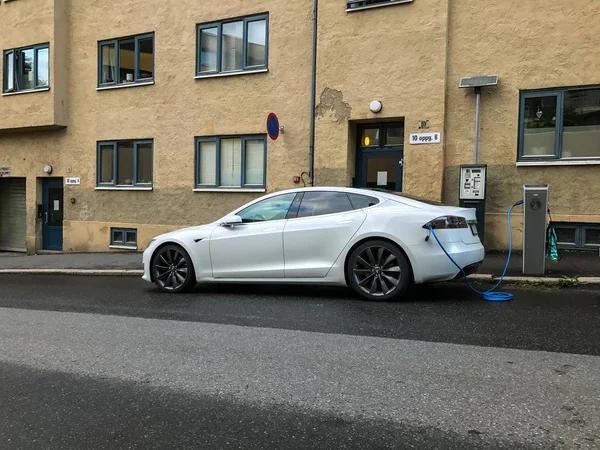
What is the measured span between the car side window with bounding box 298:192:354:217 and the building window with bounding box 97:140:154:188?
8743 millimetres

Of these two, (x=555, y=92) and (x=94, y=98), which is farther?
(x=94, y=98)

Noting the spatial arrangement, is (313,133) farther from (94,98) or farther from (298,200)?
(94,98)

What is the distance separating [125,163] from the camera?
52.0 ft

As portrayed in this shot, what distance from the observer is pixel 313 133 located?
41.7ft

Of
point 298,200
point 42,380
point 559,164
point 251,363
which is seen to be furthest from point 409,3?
point 42,380

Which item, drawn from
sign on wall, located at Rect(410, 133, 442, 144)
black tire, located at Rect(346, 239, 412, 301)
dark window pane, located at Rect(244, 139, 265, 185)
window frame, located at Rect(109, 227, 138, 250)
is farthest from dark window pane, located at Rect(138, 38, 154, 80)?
black tire, located at Rect(346, 239, 412, 301)

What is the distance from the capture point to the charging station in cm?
1054

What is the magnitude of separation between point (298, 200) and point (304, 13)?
693cm

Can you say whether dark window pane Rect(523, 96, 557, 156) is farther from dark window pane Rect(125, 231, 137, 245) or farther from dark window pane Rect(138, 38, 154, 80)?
dark window pane Rect(125, 231, 137, 245)

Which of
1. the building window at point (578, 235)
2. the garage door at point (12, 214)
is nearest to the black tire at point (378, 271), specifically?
the building window at point (578, 235)

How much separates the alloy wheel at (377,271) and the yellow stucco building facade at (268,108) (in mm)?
4950

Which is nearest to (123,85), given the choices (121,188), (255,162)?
(121,188)

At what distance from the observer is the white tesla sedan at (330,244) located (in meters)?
6.80

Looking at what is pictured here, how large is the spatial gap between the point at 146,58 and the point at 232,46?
2.89m
